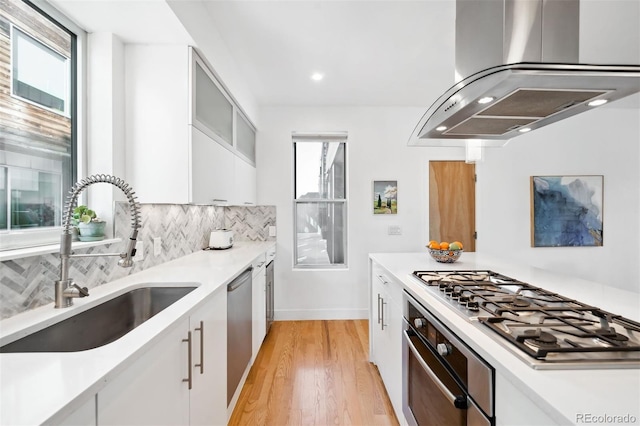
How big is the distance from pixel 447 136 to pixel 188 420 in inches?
78.9

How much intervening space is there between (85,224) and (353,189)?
2870 millimetres

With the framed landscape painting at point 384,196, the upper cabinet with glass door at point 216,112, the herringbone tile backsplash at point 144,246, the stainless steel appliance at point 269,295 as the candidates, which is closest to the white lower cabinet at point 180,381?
the herringbone tile backsplash at point 144,246

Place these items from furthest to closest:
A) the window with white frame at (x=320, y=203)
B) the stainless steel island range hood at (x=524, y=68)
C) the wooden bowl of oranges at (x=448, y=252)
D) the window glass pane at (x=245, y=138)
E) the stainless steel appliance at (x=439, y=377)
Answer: the window with white frame at (x=320, y=203), the window glass pane at (x=245, y=138), the wooden bowl of oranges at (x=448, y=252), the stainless steel island range hood at (x=524, y=68), the stainless steel appliance at (x=439, y=377)

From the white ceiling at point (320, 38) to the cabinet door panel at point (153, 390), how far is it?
5.12 ft

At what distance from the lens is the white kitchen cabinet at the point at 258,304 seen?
8.28 feet

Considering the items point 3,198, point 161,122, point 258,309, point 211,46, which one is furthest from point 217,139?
point 258,309

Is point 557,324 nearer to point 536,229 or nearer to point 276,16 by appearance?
point 276,16

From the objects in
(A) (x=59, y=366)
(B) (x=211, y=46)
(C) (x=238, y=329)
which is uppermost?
(B) (x=211, y=46)

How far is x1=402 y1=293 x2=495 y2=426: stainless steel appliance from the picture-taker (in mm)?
920

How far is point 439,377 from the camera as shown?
1.20 meters

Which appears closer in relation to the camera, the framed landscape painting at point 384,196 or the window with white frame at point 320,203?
the framed landscape painting at point 384,196

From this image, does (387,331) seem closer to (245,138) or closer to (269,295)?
(269,295)

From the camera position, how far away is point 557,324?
0.97m

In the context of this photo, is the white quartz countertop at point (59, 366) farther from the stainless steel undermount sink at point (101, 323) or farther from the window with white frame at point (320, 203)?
the window with white frame at point (320, 203)
